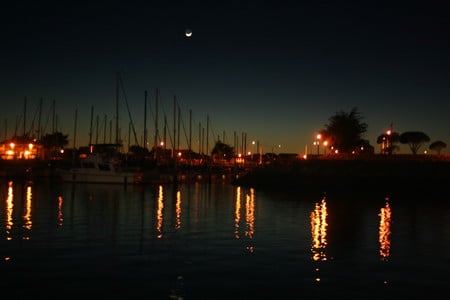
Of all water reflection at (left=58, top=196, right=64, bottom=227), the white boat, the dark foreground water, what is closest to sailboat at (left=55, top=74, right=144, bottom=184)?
the white boat

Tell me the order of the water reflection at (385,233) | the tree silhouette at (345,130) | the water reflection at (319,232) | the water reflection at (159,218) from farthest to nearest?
the tree silhouette at (345,130) < the water reflection at (159,218) < the water reflection at (385,233) < the water reflection at (319,232)

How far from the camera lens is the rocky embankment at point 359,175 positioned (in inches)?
2945

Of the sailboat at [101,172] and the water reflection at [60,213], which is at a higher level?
the sailboat at [101,172]

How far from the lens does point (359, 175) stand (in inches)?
3164

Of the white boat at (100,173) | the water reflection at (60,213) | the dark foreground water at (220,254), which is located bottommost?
the dark foreground water at (220,254)

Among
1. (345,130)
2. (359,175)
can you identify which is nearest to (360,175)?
(359,175)

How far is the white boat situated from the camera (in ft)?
271

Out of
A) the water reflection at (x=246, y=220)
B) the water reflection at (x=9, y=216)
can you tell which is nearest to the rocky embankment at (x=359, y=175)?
the water reflection at (x=246, y=220)

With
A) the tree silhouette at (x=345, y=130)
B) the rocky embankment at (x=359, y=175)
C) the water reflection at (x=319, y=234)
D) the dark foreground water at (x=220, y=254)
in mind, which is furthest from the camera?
the tree silhouette at (x=345, y=130)

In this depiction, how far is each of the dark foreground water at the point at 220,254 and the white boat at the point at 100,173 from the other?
131 feet

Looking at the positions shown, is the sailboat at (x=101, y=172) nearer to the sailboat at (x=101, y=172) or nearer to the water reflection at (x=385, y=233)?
the sailboat at (x=101, y=172)

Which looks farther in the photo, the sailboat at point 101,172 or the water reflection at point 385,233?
the sailboat at point 101,172

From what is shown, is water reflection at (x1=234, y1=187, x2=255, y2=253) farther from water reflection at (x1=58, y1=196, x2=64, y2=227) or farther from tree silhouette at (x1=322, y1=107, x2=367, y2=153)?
tree silhouette at (x1=322, y1=107, x2=367, y2=153)

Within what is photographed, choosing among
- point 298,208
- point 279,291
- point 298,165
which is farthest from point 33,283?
point 298,165
